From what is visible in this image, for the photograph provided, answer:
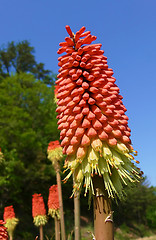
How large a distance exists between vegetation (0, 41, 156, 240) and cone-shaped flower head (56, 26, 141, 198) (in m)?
20.4

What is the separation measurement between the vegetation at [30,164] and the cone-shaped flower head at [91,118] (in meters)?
20.4

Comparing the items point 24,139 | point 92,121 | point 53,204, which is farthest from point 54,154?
point 24,139

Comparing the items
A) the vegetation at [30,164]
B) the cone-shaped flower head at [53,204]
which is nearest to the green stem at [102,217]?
the cone-shaped flower head at [53,204]

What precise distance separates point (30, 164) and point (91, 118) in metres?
27.3

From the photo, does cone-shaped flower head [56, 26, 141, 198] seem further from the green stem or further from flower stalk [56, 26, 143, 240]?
the green stem

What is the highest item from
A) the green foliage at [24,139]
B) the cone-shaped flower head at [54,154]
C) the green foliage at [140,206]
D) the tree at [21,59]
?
the tree at [21,59]

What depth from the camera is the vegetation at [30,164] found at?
26245 millimetres

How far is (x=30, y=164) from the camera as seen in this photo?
2891 centimetres

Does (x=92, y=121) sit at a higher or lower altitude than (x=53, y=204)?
higher

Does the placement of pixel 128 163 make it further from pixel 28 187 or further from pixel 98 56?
pixel 28 187

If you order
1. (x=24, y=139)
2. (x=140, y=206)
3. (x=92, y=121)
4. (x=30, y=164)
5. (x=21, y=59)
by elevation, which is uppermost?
(x=21, y=59)

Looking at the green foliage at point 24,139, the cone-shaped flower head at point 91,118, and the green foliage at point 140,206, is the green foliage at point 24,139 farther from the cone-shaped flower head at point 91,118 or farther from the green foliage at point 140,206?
the cone-shaped flower head at point 91,118

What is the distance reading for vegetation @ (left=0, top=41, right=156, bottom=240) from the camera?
2625 cm

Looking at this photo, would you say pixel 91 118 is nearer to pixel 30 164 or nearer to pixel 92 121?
pixel 92 121
